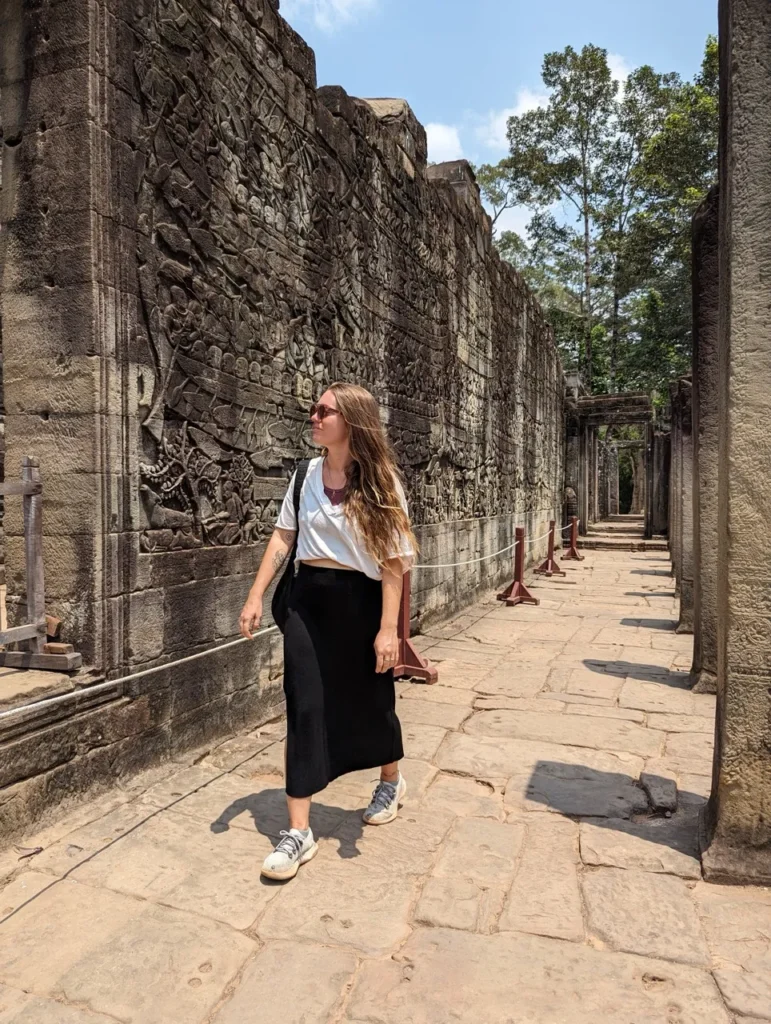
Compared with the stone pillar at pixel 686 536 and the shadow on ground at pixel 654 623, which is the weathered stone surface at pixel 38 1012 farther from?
the shadow on ground at pixel 654 623

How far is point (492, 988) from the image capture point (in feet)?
6.42

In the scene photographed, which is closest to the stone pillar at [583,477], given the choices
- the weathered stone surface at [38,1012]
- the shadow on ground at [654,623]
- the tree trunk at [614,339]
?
the tree trunk at [614,339]

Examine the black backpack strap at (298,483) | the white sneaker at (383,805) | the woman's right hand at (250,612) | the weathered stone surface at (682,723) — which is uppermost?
the black backpack strap at (298,483)

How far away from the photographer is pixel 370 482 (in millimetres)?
2637

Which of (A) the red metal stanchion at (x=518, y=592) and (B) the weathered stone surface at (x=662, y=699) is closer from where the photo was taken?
(B) the weathered stone surface at (x=662, y=699)

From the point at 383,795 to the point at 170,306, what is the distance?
2.54 metres

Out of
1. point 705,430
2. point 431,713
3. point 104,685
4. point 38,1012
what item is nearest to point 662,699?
point 431,713

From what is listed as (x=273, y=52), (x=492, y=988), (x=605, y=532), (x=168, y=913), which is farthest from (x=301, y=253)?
(x=605, y=532)

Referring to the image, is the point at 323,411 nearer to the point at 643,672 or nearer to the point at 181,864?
the point at 181,864

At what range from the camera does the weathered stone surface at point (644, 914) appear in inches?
84.4

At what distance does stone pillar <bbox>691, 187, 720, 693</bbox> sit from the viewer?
5211 millimetres

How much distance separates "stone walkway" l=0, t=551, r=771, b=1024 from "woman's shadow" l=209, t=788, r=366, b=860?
0.05 ft

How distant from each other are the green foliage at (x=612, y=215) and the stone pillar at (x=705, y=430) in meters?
19.4

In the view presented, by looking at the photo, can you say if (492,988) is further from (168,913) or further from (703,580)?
(703,580)
